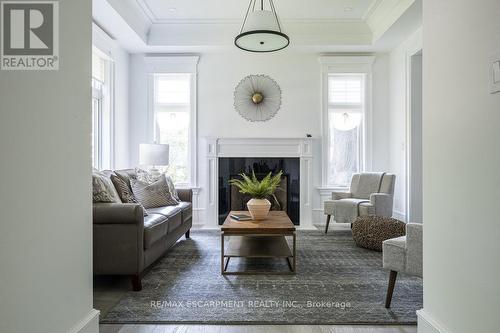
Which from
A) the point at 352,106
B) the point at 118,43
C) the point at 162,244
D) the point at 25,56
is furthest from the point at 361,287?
the point at 118,43

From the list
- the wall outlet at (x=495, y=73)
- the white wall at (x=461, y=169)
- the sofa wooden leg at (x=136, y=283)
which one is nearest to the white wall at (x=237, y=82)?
the sofa wooden leg at (x=136, y=283)

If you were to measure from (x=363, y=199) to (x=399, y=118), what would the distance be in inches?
56.8

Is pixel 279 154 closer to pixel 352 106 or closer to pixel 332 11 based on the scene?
pixel 352 106

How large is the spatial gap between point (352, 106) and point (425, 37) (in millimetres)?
4041

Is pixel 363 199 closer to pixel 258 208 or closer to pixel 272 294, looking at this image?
pixel 258 208

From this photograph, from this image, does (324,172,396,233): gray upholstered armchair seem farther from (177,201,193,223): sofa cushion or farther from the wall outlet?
the wall outlet

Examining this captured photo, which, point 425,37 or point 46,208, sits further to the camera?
point 425,37

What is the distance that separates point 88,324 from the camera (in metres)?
1.61

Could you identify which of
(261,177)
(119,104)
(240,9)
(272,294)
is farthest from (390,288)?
(119,104)

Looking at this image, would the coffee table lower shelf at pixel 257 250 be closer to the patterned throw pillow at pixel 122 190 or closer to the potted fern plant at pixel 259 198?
the potted fern plant at pixel 259 198

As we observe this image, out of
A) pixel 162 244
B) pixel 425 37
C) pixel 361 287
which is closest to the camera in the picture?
pixel 425 37

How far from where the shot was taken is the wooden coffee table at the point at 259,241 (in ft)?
9.57

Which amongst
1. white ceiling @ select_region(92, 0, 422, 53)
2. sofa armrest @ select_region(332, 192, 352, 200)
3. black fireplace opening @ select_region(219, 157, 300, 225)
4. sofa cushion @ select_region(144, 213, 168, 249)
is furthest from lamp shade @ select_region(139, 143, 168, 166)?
sofa armrest @ select_region(332, 192, 352, 200)

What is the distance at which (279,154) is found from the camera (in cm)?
548
